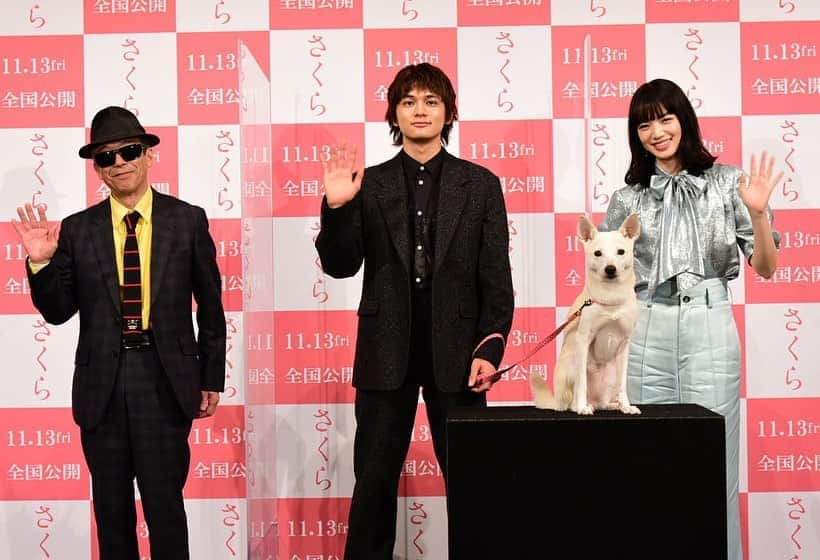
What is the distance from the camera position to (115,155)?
2.47 meters

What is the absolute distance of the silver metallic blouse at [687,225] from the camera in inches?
93.3

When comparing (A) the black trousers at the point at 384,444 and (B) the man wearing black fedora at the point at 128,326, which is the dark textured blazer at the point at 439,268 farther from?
(B) the man wearing black fedora at the point at 128,326

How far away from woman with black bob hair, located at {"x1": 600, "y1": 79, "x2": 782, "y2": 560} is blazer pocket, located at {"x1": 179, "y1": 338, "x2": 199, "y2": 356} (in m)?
1.20

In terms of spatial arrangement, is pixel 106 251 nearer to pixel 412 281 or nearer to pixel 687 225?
pixel 412 281

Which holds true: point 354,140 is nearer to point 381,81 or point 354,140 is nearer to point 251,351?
point 381,81

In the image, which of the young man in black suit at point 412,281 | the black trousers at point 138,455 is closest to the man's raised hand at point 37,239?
the black trousers at point 138,455

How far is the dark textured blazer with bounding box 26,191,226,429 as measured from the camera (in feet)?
7.84

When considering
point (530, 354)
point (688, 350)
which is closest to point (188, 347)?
point (530, 354)

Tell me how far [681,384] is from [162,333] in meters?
1.44

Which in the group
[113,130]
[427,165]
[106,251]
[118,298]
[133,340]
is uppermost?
[113,130]

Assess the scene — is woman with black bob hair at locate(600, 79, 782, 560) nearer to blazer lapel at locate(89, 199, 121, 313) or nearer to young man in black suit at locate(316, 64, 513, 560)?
young man in black suit at locate(316, 64, 513, 560)

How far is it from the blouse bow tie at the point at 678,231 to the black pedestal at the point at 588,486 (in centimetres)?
60

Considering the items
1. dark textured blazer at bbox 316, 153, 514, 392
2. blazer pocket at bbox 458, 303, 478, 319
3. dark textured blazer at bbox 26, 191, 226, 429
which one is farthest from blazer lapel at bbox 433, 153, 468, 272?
dark textured blazer at bbox 26, 191, 226, 429

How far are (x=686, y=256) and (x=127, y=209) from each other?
1569mm
